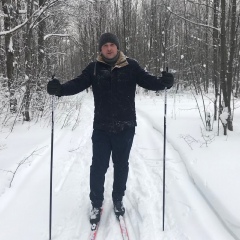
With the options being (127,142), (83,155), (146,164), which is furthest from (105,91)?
(83,155)

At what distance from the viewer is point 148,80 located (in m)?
3.71

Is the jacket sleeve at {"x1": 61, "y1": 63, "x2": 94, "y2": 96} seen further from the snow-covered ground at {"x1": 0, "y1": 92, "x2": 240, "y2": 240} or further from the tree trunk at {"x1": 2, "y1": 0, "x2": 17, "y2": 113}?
the tree trunk at {"x1": 2, "y1": 0, "x2": 17, "y2": 113}

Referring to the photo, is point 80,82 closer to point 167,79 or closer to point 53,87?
point 53,87

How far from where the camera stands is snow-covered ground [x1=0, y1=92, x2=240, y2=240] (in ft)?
11.5

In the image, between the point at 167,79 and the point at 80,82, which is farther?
the point at 80,82

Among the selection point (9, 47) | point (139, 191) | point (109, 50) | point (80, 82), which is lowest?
point (139, 191)

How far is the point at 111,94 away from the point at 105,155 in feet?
2.47

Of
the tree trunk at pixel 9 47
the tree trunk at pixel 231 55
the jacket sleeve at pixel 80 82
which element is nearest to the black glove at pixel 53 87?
the jacket sleeve at pixel 80 82

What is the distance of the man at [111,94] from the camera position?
11.9 feet

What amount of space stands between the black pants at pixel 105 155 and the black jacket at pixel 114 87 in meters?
0.10

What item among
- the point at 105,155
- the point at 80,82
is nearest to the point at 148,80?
the point at 80,82

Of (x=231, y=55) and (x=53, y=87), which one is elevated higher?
(x=231, y=55)

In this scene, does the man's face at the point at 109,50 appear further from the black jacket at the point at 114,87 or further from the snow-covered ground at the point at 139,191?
the snow-covered ground at the point at 139,191

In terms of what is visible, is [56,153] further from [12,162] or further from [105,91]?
[105,91]
